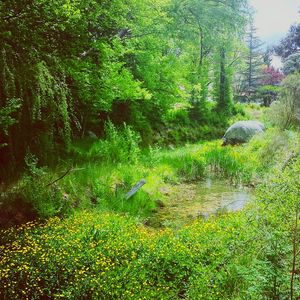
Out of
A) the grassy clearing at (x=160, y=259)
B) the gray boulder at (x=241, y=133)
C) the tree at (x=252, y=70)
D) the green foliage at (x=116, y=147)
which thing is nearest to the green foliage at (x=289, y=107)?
the gray boulder at (x=241, y=133)

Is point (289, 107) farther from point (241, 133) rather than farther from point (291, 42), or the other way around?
point (291, 42)

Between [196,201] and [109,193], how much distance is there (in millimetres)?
2405

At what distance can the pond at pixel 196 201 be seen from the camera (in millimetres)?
8109

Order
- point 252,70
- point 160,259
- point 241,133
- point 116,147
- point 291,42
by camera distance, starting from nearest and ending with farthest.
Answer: point 160,259 < point 116,147 < point 241,133 < point 291,42 < point 252,70

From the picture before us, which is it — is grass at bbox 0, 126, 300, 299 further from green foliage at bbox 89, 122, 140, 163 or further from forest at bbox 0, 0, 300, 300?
green foliage at bbox 89, 122, 140, 163

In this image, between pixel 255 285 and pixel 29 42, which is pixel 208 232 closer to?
pixel 255 285

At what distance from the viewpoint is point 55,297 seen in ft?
15.1

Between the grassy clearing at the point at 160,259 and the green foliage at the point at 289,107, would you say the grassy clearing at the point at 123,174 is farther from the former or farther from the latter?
the green foliage at the point at 289,107

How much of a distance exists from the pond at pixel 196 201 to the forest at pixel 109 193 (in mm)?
47

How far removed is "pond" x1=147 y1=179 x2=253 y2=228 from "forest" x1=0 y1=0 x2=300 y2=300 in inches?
1.8

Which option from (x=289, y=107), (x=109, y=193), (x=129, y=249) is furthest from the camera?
(x=289, y=107)

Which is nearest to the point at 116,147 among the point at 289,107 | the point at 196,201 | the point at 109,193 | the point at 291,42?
the point at 109,193

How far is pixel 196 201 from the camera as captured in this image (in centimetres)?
939

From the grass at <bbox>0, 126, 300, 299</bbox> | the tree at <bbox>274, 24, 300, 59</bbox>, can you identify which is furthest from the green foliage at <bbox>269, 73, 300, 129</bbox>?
the tree at <bbox>274, 24, 300, 59</bbox>
